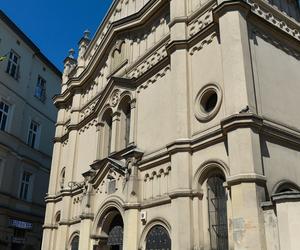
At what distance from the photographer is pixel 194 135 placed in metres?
11.9

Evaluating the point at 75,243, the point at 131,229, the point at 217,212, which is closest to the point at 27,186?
the point at 75,243

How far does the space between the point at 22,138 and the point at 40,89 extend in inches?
199

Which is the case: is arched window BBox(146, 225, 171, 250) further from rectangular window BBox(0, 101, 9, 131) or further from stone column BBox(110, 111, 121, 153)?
rectangular window BBox(0, 101, 9, 131)

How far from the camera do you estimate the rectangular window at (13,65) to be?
2562cm

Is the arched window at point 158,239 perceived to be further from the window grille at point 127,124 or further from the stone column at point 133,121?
the window grille at point 127,124

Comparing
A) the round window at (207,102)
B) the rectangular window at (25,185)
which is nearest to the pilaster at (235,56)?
the round window at (207,102)

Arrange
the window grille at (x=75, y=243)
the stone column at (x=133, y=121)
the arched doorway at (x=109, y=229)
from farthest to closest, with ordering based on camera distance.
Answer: the window grille at (x=75, y=243) < the arched doorway at (x=109, y=229) < the stone column at (x=133, y=121)

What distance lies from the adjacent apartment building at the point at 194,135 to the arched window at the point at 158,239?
0.03m

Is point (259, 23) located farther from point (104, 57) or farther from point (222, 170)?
point (104, 57)

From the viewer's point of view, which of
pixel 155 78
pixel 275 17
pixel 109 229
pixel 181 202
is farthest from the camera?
pixel 109 229

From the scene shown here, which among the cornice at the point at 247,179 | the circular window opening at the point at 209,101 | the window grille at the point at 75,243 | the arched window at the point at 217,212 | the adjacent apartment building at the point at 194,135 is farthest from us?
the window grille at the point at 75,243

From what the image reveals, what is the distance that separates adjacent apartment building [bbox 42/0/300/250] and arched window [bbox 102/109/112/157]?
0.17 feet

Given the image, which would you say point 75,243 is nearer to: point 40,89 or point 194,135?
point 194,135

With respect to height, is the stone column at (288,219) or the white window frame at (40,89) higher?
the white window frame at (40,89)
